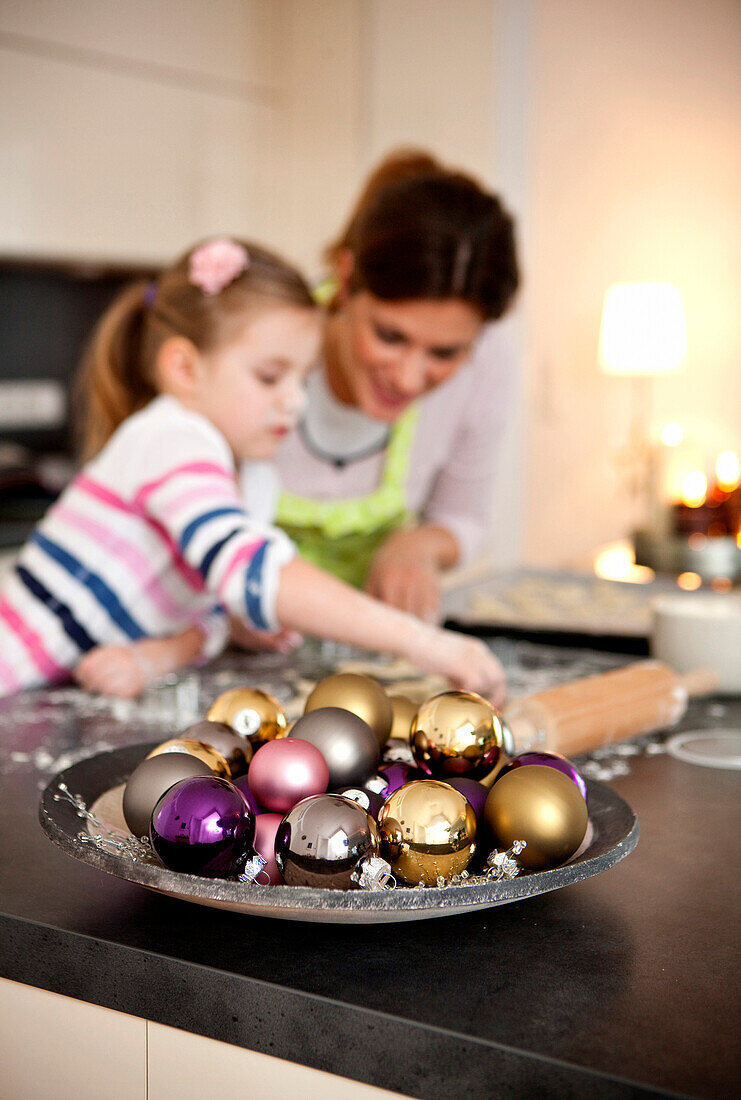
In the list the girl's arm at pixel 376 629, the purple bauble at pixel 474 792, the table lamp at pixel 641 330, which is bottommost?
the girl's arm at pixel 376 629

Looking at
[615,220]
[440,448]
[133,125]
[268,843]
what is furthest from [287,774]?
[615,220]

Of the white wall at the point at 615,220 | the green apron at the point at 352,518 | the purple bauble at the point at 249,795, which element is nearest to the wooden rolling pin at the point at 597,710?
the purple bauble at the point at 249,795

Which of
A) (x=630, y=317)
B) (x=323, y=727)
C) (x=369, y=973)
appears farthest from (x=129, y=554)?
(x=630, y=317)

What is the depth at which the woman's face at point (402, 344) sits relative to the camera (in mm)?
1401

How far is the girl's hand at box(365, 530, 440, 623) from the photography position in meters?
1.45

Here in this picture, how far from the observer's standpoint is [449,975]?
21.5 inches

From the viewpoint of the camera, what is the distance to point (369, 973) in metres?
0.55

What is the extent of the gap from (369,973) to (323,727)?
144 mm

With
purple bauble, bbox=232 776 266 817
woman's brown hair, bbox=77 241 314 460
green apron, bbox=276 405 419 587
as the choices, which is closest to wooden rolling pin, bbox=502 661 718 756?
purple bauble, bbox=232 776 266 817

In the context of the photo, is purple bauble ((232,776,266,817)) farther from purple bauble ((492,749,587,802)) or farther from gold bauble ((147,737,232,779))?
purple bauble ((492,749,587,802))

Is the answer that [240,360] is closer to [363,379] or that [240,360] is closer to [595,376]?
[363,379]

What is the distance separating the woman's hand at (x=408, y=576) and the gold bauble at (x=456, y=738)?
0.76 meters

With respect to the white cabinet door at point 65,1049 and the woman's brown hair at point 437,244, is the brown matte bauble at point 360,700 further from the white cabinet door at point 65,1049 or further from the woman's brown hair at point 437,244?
the woman's brown hair at point 437,244

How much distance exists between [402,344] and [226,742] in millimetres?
863
